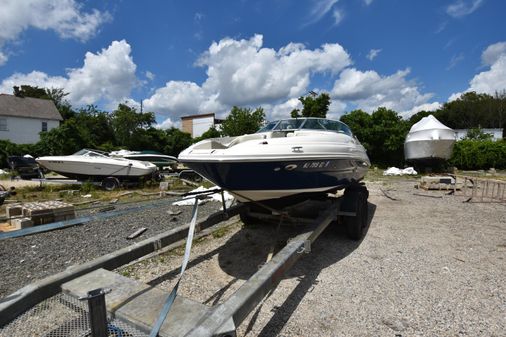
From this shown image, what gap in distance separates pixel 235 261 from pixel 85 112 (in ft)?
152

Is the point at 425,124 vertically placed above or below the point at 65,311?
above

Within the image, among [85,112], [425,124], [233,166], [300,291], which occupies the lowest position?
[300,291]

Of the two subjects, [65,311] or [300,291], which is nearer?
[65,311]

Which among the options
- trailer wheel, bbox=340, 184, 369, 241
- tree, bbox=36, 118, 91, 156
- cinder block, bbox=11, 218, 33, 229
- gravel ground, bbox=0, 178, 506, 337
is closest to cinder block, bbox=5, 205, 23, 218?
cinder block, bbox=11, 218, 33, 229

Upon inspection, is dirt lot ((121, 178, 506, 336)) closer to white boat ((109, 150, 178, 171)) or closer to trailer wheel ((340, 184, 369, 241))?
trailer wheel ((340, 184, 369, 241))

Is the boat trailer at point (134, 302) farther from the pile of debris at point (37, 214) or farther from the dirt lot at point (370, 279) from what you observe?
the pile of debris at point (37, 214)

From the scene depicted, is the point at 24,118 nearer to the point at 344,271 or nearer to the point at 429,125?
the point at 429,125

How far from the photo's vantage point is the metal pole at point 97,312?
1.81m

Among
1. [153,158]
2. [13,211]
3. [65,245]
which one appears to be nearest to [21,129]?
[153,158]

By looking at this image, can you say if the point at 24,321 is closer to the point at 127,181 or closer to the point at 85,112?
the point at 127,181

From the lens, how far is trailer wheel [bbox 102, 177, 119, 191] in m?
10.9

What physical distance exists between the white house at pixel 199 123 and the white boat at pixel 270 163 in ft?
170

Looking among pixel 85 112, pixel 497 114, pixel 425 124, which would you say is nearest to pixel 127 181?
pixel 425 124

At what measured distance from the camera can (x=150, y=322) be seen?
197cm
